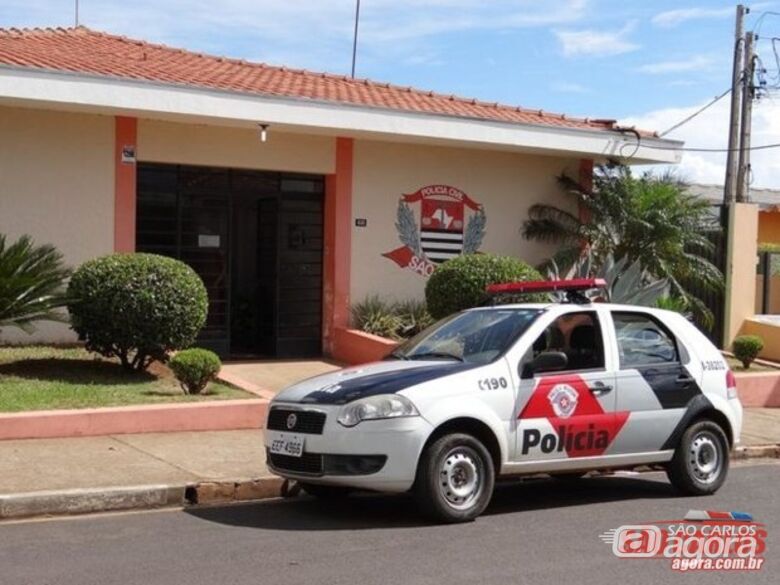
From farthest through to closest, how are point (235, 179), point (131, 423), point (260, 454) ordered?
point (235, 179)
point (131, 423)
point (260, 454)

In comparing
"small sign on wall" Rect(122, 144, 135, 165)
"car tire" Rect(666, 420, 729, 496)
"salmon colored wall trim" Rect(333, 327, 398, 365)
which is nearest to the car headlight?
"car tire" Rect(666, 420, 729, 496)

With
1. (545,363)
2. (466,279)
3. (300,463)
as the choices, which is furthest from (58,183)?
(545,363)

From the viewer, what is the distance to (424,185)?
706 inches

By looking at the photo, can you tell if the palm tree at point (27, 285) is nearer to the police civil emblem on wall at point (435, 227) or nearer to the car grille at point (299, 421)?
the car grille at point (299, 421)

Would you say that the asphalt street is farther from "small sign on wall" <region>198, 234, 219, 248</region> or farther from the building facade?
"small sign on wall" <region>198, 234, 219, 248</region>

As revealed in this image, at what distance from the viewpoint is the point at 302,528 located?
7.92 metres

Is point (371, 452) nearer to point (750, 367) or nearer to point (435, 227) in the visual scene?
point (435, 227)

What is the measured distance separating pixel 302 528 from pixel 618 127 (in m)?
12.8

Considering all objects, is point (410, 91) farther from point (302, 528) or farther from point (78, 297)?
point (302, 528)

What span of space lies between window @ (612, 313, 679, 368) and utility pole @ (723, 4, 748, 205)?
18136mm

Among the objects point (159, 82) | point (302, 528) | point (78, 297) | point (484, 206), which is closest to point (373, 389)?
point (302, 528)

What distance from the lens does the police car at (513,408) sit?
25.7 feet

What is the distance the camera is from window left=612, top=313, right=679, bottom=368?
30.2 ft

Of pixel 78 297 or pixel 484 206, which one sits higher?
pixel 484 206
